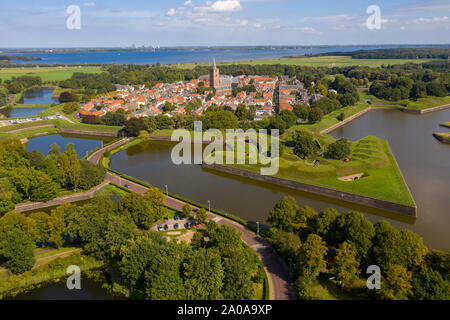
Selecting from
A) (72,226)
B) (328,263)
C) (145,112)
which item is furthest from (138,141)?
(328,263)

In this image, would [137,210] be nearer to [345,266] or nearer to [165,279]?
[165,279]

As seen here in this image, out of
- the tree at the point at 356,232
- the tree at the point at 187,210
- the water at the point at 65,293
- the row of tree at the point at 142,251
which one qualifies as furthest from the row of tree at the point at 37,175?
the tree at the point at 356,232

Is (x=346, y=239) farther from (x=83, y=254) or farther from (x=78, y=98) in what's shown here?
(x=78, y=98)

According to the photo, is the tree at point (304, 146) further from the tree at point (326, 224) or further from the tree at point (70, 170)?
the tree at point (70, 170)

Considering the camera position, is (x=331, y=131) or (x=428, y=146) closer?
(x=428, y=146)

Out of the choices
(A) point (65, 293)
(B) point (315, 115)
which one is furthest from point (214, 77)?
(A) point (65, 293)

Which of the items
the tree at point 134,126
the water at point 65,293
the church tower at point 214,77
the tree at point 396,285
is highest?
the church tower at point 214,77
